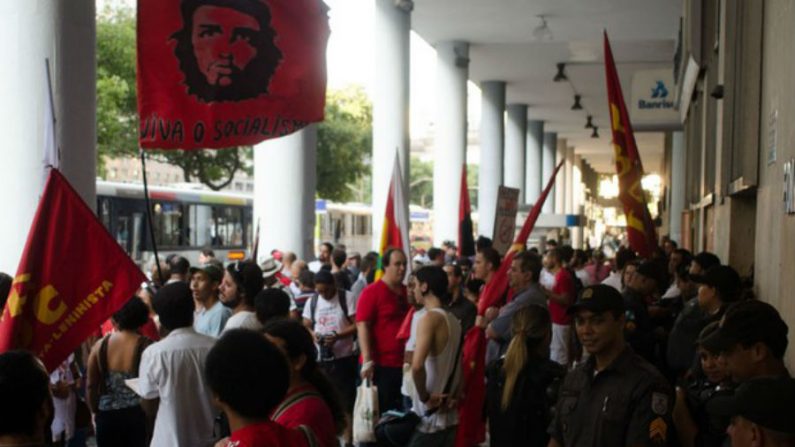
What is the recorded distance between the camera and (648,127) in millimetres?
26391

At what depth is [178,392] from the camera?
595 centimetres

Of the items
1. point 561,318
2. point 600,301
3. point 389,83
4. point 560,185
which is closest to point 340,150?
point 560,185

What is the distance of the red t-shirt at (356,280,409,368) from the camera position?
9562 millimetres

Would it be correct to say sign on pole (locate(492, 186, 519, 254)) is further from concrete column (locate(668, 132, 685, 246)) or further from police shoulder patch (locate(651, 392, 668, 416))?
concrete column (locate(668, 132, 685, 246))

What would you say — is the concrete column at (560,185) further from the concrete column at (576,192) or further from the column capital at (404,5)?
the column capital at (404,5)

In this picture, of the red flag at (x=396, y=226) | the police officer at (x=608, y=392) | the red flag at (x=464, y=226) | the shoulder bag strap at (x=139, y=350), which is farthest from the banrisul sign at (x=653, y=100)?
the police officer at (x=608, y=392)

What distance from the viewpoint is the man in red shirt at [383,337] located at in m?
9.55

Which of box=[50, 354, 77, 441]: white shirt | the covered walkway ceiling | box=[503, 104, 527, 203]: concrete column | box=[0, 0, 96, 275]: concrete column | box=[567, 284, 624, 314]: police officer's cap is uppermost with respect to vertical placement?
the covered walkway ceiling

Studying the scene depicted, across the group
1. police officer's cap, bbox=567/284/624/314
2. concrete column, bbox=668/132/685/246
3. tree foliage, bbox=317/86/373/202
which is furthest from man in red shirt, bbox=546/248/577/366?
tree foliage, bbox=317/86/373/202

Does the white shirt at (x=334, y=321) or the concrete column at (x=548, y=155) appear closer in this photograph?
the white shirt at (x=334, y=321)

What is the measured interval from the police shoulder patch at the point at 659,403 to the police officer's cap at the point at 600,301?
546mm

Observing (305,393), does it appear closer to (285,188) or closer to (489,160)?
(285,188)

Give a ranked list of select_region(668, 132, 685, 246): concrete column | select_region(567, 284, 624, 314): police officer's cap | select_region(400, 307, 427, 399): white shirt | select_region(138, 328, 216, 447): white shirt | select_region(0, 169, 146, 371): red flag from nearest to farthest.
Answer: select_region(567, 284, 624, 314): police officer's cap
select_region(0, 169, 146, 371): red flag
select_region(138, 328, 216, 447): white shirt
select_region(400, 307, 427, 399): white shirt
select_region(668, 132, 685, 246): concrete column

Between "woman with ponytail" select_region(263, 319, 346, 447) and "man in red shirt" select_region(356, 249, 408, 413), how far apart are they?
458cm
